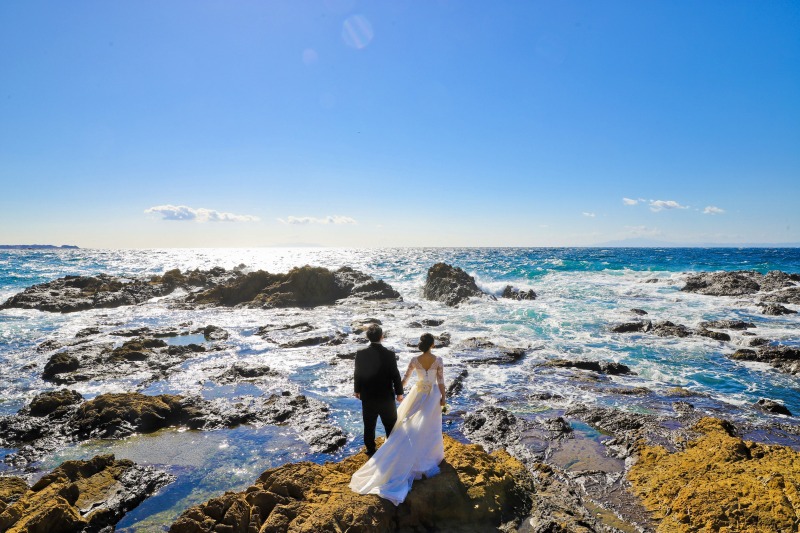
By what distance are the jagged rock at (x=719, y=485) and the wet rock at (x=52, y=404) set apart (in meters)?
10.8

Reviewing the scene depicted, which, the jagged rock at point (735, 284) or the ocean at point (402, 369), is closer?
the ocean at point (402, 369)

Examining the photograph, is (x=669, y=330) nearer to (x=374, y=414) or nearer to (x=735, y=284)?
(x=374, y=414)

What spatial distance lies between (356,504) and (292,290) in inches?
1037

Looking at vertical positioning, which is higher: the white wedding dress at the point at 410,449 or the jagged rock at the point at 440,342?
the white wedding dress at the point at 410,449

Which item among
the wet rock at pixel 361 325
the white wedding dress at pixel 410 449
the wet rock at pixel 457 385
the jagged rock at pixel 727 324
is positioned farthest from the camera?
the wet rock at pixel 361 325

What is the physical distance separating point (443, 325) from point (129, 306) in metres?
21.2

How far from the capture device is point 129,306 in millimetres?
27766

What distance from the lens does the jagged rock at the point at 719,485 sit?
452 cm

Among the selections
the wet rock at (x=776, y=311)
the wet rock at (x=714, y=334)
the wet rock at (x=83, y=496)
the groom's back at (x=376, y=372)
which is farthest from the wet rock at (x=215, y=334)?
the wet rock at (x=776, y=311)

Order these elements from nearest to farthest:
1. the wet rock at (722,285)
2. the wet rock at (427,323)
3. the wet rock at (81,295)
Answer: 1. the wet rock at (427,323)
2. the wet rock at (81,295)
3. the wet rock at (722,285)

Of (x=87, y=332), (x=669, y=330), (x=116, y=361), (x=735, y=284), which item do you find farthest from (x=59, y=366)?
(x=735, y=284)

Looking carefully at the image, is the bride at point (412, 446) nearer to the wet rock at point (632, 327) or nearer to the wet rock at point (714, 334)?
the wet rock at point (632, 327)

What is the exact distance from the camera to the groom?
5.80 metres

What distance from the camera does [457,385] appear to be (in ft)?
37.0
